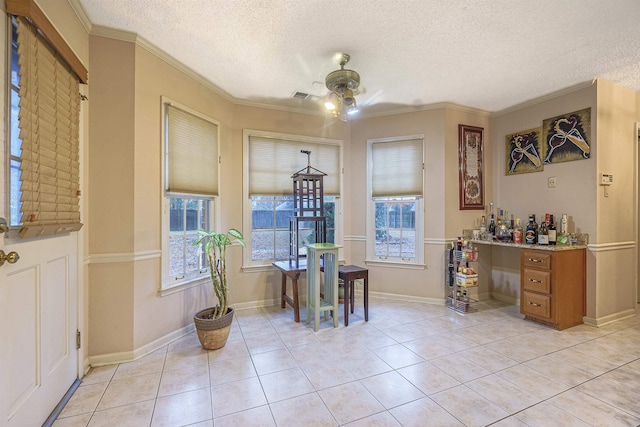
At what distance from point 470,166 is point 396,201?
113cm

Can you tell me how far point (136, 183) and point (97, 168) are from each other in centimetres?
28

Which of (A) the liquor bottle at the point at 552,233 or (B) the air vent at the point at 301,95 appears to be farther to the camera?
(B) the air vent at the point at 301,95

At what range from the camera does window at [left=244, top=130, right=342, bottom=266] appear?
359cm

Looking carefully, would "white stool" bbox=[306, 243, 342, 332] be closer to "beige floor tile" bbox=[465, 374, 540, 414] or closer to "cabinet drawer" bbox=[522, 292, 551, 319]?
"beige floor tile" bbox=[465, 374, 540, 414]

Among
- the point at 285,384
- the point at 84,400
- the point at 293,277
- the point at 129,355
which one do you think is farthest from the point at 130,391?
the point at 293,277

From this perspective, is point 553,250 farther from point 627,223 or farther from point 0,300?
point 0,300

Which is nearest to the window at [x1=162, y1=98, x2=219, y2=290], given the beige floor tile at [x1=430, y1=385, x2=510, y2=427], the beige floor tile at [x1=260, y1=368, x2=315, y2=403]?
the beige floor tile at [x1=260, y1=368, x2=315, y2=403]

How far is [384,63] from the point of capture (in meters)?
2.69

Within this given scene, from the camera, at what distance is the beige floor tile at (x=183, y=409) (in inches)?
64.4

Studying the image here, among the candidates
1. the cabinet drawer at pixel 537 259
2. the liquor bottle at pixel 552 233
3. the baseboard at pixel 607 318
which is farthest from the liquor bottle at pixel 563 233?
A: the baseboard at pixel 607 318

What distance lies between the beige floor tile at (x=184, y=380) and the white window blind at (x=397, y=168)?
2944mm

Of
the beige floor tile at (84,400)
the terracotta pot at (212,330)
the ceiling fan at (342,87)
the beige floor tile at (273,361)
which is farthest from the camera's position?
the ceiling fan at (342,87)

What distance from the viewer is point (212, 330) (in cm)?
243

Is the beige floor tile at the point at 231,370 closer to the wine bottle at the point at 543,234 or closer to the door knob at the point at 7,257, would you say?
the door knob at the point at 7,257
